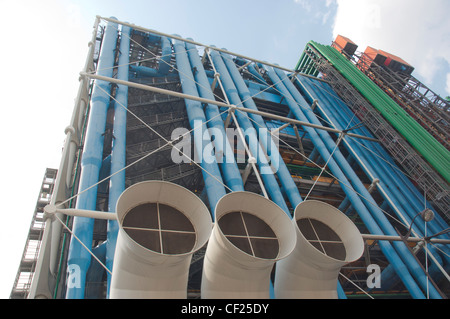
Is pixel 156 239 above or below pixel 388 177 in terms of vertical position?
below

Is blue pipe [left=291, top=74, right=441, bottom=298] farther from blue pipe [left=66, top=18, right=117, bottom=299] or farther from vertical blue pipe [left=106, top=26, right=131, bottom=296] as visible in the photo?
blue pipe [left=66, top=18, right=117, bottom=299]

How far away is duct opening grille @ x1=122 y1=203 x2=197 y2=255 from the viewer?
531 centimetres

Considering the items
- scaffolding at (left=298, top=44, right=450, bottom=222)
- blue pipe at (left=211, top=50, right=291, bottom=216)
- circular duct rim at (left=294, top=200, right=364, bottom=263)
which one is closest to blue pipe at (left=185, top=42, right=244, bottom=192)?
blue pipe at (left=211, top=50, right=291, bottom=216)

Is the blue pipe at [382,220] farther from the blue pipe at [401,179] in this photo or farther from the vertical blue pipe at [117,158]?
the vertical blue pipe at [117,158]

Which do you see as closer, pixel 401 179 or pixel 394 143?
pixel 401 179

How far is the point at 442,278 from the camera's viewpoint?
12203 millimetres

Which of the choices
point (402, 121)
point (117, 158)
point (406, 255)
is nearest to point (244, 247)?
point (117, 158)

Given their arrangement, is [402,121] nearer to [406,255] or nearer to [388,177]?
[388,177]

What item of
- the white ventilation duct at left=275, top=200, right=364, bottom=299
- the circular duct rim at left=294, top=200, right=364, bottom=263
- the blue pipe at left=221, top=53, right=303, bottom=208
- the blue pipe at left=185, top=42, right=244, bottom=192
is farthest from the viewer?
the blue pipe at left=221, top=53, right=303, bottom=208

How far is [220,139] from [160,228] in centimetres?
639

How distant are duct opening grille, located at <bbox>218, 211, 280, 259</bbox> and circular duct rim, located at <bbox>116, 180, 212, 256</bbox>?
0.48 m

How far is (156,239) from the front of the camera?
539cm
